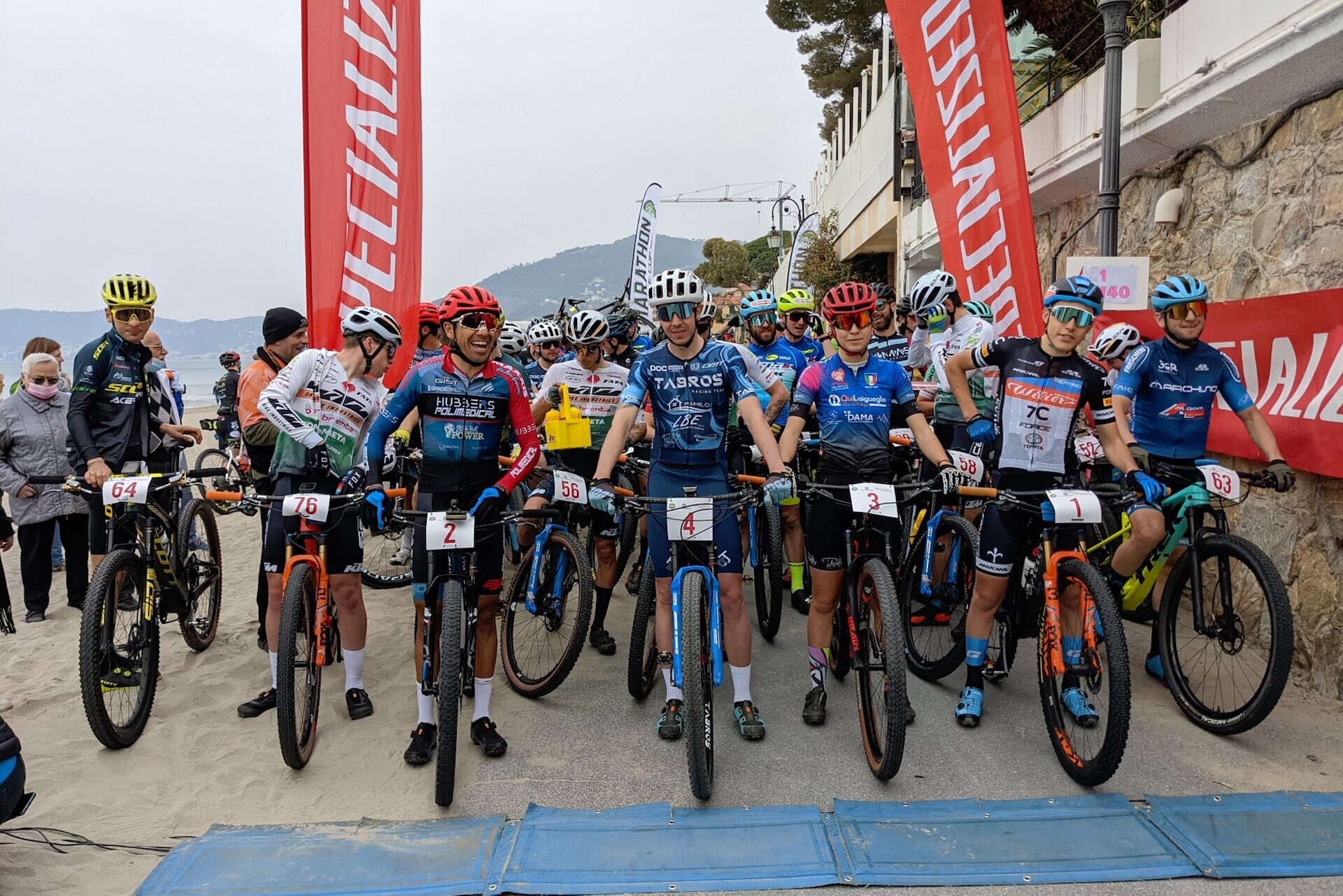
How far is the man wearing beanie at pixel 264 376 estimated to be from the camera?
5262mm

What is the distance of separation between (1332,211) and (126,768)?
7.09 m

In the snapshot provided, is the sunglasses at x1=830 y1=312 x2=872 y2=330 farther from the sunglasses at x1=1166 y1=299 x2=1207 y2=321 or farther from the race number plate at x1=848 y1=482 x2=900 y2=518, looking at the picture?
the sunglasses at x1=1166 y1=299 x2=1207 y2=321

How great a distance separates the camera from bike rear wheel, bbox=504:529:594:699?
4887mm

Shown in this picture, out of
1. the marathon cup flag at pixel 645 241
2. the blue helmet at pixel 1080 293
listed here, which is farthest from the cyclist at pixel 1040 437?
the marathon cup flag at pixel 645 241

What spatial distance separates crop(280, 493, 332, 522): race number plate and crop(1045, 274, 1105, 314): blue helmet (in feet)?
12.2

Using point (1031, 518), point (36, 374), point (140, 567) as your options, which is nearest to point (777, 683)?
point (1031, 518)

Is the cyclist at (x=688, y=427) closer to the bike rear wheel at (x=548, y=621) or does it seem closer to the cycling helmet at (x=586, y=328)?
the bike rear wheel at (x=548, y=621)

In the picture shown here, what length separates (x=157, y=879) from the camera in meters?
3.22

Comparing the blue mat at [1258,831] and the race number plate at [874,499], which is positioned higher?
the race number plate at [874,499]

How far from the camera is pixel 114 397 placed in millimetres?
5270

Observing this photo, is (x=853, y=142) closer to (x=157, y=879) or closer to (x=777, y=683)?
(x=777, y=683)

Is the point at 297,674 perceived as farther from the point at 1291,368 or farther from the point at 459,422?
the point at 1291,368

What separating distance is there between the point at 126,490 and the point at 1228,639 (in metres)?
5.53

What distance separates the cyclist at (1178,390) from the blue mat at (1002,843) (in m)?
1.55
